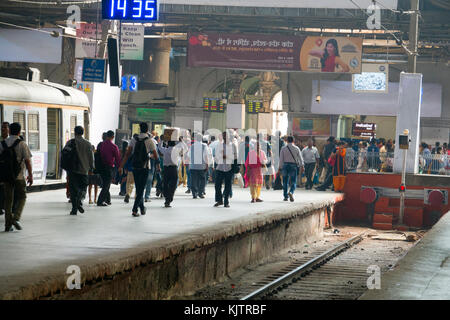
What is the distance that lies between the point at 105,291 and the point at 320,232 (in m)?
12.7

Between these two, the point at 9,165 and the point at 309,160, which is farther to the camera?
the point at 309,160

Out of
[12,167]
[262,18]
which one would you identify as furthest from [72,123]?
[262,18]

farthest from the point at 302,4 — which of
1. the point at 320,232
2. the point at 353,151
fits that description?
the point at 320,232

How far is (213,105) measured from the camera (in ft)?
123

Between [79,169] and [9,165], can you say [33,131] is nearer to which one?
[79,169]

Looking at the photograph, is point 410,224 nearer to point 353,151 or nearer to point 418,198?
point 418,198

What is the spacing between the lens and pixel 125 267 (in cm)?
983

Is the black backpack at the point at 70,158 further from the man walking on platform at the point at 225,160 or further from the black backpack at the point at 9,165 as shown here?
the man walking on platform at the point at 225,160

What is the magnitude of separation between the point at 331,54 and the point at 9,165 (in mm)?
18632

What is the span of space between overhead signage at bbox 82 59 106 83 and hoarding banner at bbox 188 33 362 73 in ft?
18.8

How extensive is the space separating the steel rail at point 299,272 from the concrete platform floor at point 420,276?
2.06 meters

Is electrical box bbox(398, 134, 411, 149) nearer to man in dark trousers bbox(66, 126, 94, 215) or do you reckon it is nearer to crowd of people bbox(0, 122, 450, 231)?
crowd of people bbox(0, 122, 450, 231)

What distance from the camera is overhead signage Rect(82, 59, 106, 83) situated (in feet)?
80.1

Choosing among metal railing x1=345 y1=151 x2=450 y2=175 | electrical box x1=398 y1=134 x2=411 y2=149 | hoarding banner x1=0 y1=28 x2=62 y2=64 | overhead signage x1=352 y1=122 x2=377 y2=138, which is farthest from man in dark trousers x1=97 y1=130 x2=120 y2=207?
overhead signage x1=352 y1=122 x2=377 y2=138
